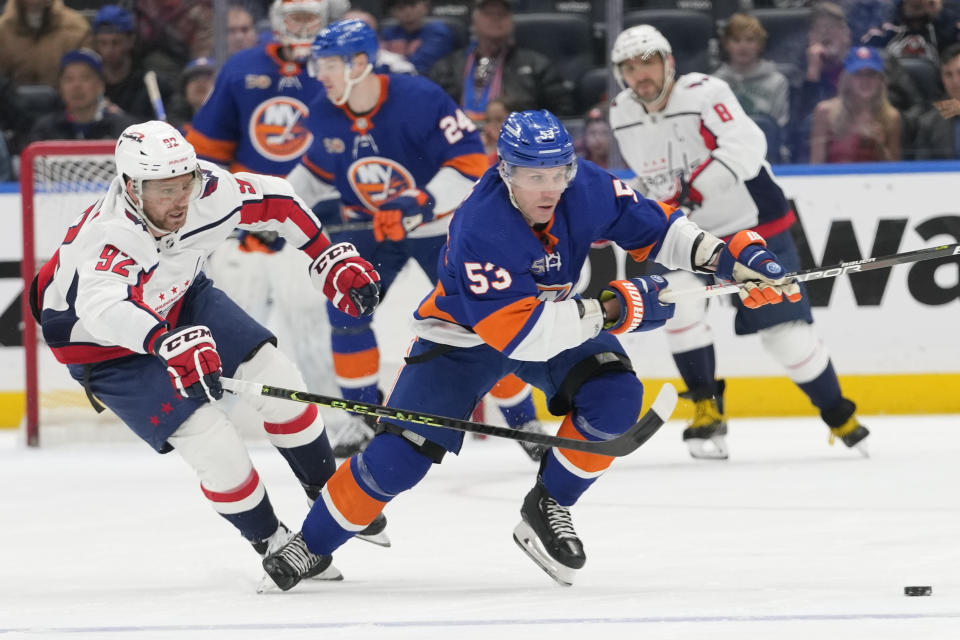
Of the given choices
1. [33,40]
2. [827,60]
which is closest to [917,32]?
[827,60]

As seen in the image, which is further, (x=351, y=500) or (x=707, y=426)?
(x=707, y=426)

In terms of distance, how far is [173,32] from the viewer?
574 centimetres

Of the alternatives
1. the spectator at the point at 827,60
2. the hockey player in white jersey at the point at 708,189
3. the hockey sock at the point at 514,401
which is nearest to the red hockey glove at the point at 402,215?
the hockey sock at the point at 514,401

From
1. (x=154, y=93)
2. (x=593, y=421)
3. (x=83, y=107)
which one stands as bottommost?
(x=83, y=107)

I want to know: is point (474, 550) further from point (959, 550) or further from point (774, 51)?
point (774, 51)

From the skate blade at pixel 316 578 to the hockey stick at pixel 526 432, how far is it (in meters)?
0.38

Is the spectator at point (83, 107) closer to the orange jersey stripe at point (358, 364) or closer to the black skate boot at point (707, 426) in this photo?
the orange jersey stripe at point (358, 364)

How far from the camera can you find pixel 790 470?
15.1ft

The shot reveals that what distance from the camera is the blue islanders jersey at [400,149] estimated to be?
16.0 feet

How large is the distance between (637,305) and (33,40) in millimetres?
3580

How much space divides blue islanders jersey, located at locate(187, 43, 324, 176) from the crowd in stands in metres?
0.32

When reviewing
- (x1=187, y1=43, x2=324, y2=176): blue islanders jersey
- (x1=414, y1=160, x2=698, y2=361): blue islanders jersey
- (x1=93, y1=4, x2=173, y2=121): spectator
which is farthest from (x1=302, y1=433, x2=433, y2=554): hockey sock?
(x1=93, y1=4, x2=173, y2=121): spectator

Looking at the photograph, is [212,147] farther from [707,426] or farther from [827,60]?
[827,60]

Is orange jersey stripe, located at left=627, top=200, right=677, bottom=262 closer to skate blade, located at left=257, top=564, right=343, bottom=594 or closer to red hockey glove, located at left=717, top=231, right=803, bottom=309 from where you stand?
red hockey glove, located at left=717, top=231, right=803, bottom=309
